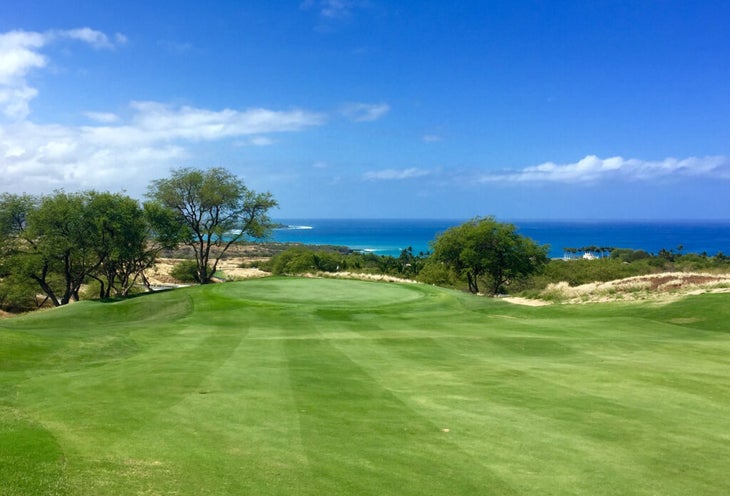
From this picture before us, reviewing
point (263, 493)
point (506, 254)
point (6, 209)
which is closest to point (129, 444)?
point (263, 493)

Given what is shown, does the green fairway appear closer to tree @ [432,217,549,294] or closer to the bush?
tree @ [432,217,549,294]

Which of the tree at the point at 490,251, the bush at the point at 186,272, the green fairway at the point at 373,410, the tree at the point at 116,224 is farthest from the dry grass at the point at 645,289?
the bush at the point at 186,272

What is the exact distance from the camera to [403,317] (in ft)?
80.0

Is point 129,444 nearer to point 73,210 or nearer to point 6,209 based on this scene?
point 73,210

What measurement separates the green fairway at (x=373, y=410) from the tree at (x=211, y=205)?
3077 cm

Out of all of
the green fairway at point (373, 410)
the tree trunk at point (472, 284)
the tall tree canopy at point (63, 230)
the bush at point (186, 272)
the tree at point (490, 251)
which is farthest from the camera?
the bush at point (186, 272)

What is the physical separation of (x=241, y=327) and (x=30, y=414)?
14.1 metres

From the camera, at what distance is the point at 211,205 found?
50125mm

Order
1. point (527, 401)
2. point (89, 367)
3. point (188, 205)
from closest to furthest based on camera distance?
point (527, 401) → point (89, 367) → point (188, 205)

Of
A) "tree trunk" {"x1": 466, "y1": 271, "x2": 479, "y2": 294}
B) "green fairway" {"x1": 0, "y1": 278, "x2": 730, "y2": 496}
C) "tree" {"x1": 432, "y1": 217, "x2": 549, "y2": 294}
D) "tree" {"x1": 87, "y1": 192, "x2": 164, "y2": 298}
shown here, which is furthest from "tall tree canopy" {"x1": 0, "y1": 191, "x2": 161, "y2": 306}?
"tree trunk" {"x1": 466, "y1": 271, "x2": 479, "y2": 294}

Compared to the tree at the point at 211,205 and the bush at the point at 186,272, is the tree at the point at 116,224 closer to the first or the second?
the tree at the point at 211,205

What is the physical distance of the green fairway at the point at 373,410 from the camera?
19.6ft

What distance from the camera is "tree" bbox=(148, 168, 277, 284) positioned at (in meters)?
48.8

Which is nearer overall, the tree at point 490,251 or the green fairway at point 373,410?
the green fairway at point 373,410
